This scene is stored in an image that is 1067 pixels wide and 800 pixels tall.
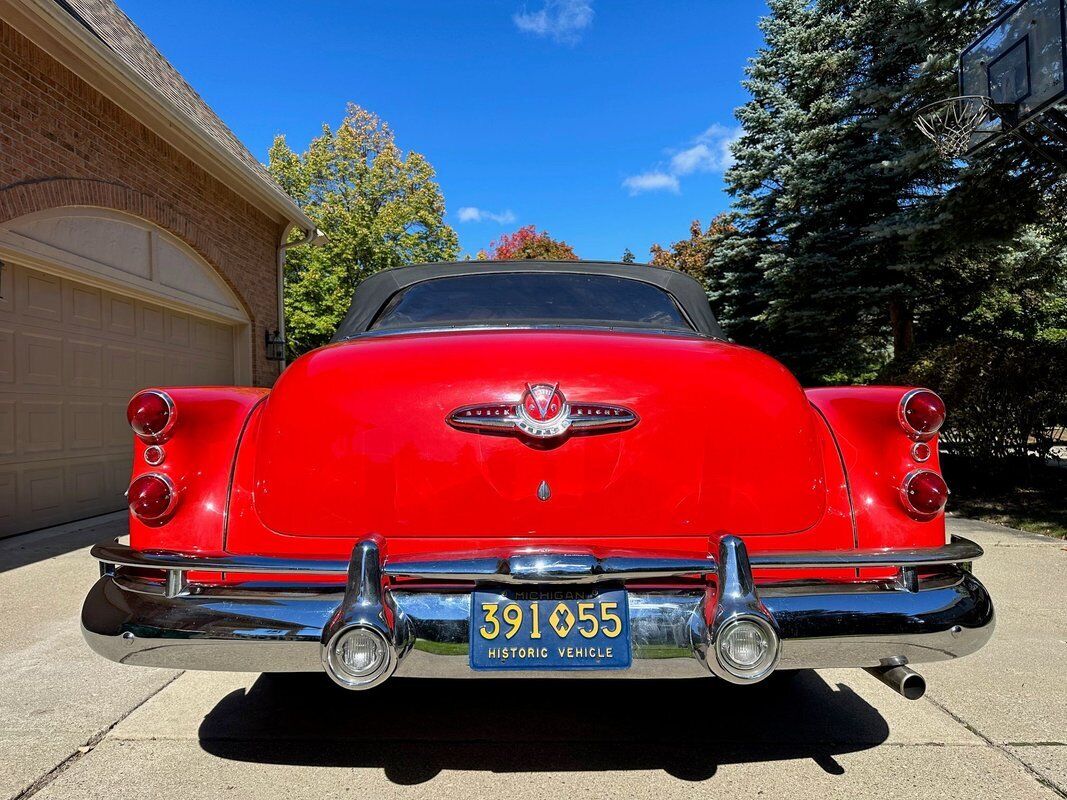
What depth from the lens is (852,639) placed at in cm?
176

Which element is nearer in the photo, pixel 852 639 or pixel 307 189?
pixel 852 639

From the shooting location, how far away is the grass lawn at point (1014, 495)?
21.6 ft

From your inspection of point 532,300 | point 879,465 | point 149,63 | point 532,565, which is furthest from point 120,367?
point 879,465

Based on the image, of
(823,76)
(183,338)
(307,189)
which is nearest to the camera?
(183,338)

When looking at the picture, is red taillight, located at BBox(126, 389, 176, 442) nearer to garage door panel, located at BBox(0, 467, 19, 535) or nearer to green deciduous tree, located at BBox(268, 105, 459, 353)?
garage door panel, located at BBox(0, 467, 19, 535)

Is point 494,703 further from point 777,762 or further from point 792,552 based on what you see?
point 792,552

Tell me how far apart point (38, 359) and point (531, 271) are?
5.35 m

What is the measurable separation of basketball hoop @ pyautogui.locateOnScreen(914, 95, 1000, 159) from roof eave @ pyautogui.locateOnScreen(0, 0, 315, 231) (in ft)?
26.8

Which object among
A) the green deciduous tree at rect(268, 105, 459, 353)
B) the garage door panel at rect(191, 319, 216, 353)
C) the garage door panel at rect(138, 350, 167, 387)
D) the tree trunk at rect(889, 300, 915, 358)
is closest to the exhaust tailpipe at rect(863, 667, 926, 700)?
the garage door panel at rect(138, 350, 167, 387)

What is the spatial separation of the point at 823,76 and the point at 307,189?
57.8 feet

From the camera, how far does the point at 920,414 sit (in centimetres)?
210

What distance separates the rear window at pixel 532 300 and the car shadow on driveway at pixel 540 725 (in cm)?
150

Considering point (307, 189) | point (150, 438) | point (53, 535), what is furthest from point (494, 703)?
point (307, 189)

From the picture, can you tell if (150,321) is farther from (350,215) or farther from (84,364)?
(350,215)
